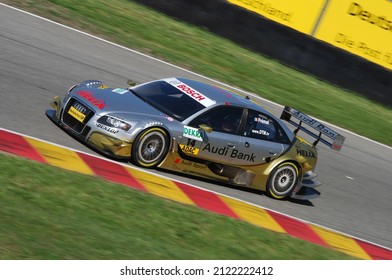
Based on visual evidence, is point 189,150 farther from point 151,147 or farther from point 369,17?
point 369,17

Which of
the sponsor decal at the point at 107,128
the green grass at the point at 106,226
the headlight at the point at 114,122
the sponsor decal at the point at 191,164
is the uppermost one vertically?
the headlight at the point at 114,122

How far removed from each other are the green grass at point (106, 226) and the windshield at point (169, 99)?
5.67ft

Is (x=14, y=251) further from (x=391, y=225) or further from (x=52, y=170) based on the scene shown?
(x=391, y=225)

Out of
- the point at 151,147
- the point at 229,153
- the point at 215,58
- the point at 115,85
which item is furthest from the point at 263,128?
the point at 215,58

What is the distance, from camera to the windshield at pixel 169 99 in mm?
11719

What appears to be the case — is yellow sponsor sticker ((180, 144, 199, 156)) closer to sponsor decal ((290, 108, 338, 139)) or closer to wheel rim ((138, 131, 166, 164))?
wheel rim ((138, 131, 166, 164))

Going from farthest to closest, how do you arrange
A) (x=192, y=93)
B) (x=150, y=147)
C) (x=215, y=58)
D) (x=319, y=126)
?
(x=215, y=58)
(x=319, y=126)
(x=192, y=93)
(x=150, y=147)

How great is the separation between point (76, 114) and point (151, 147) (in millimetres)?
1216

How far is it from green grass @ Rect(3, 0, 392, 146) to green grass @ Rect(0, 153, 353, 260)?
7.70m

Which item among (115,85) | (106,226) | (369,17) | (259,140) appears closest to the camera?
(106,226)

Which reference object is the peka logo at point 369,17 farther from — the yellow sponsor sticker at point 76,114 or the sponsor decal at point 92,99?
the yellow sponsor sticker at point 76,114

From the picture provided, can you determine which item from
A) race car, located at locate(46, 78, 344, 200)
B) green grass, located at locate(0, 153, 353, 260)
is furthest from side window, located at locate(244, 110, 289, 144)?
green grass, located at locate(0, 153, 353, 260)

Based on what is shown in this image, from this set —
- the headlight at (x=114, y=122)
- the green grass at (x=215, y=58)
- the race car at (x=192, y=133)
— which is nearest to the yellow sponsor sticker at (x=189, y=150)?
the race car at (x=192, y=133)

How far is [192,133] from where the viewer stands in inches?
456
